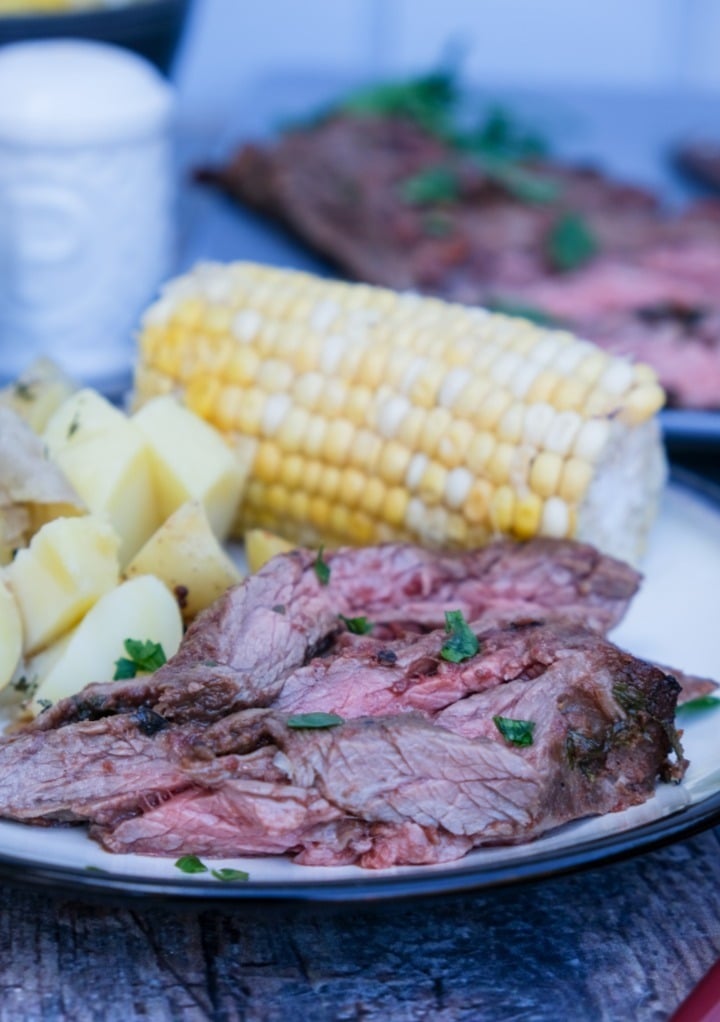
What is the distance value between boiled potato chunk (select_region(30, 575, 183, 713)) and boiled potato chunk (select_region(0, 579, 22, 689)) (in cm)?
6

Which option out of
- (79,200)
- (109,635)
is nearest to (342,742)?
(109,635)

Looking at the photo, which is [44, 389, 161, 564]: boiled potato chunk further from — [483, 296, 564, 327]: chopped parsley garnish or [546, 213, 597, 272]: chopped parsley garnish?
[546, 213, 597, 272]: chopped parsley garnish

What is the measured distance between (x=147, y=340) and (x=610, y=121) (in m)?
3.63

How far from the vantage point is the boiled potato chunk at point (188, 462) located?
9.00 ft

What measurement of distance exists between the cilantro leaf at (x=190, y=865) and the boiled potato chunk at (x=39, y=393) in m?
1.28

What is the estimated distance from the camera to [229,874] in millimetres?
1812

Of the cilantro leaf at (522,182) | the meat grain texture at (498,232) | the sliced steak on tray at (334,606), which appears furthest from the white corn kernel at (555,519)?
the cilantro leaf at (522,182)

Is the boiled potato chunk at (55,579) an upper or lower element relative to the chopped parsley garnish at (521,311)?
lower

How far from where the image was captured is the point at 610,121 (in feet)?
20.2

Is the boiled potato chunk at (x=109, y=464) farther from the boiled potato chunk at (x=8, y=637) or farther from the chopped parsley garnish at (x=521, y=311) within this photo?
the chopped parsley garnish at (x=521, y=311)

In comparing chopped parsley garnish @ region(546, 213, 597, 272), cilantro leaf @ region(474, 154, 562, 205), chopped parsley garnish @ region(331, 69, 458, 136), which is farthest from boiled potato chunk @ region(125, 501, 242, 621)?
chopped parsley garnish @ region(331, 69, 458, 136)

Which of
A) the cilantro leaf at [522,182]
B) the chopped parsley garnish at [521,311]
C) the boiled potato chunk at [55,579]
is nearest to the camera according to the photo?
the boiled potato chunk at [55,579]

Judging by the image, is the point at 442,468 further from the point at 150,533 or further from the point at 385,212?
the point at 385,212

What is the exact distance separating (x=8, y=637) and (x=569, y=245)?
2843mm
